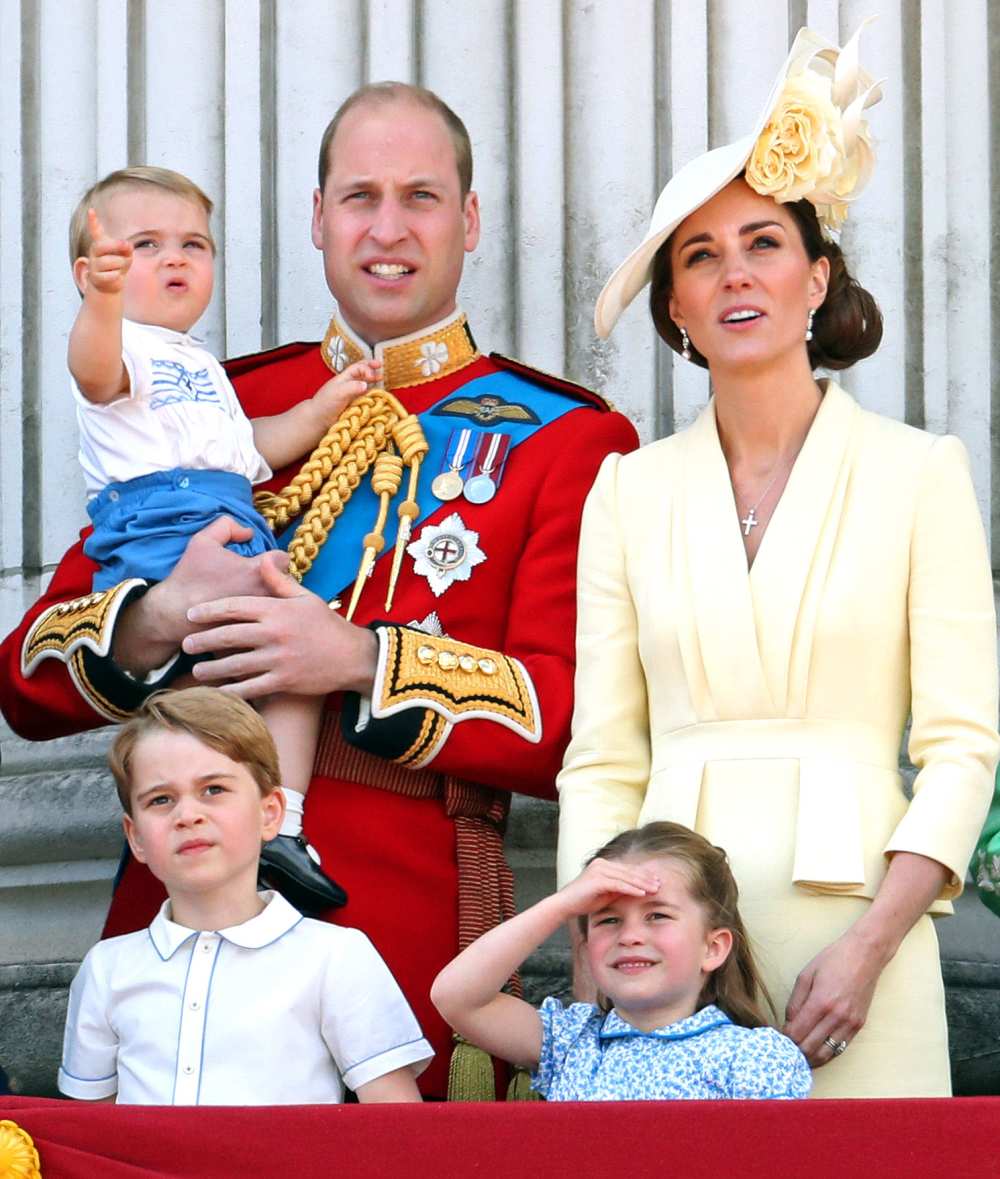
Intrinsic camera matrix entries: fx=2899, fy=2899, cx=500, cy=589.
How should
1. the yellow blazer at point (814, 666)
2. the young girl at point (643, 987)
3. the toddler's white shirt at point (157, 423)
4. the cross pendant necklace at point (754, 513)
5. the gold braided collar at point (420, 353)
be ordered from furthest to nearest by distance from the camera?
the gold braided collar at point (420, 353), the toddler's white shirt at point (157, 423), the cross pendant necklace at point (754, 513), the yellow blazer at point (814, 666), the young girl at point (643, 987)

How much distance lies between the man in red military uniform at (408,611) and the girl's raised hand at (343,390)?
10cm

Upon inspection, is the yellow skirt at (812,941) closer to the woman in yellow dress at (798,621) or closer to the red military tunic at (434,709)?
the woman in yellow dress at (798,621)

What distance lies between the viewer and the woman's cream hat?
4.02 m

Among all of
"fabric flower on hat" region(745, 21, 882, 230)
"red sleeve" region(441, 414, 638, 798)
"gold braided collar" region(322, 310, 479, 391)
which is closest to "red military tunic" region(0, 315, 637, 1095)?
"red sleeve" region(441, 414, 638, 798)

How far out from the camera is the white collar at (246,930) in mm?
3701

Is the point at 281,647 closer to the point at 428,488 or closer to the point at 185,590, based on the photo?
the point at 185,590

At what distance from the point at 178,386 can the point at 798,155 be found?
1.00 m

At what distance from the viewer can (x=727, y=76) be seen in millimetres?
5266

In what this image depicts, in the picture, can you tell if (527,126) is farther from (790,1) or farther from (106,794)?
(106,794)

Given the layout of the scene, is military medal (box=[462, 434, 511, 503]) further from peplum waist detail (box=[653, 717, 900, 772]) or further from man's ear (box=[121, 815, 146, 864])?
man's ear (box=[121, 815, 146, 864])

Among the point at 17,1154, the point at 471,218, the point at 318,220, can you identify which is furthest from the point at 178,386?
the point at 17,1154

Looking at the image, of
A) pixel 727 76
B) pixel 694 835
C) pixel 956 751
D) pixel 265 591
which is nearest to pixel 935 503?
pixel 956 751

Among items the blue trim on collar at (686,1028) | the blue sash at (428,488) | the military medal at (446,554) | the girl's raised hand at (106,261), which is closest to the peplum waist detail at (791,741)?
the blue trim on collar at (686,1028)

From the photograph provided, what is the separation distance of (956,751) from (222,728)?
37.4 inches
